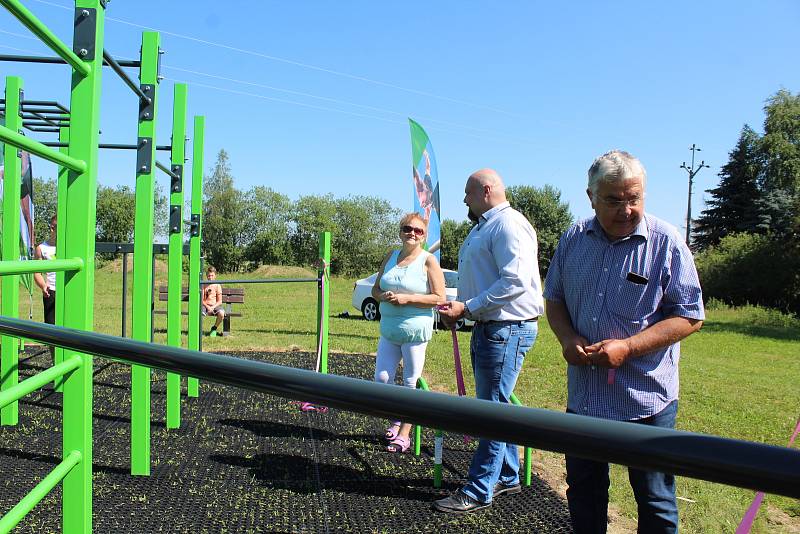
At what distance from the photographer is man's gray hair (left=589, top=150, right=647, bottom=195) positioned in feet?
7.12

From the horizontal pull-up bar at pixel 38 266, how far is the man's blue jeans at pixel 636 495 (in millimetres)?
1805

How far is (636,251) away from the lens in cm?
226

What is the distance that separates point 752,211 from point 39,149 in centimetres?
4076

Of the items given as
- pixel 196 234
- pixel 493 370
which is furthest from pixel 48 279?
pixel 493 370

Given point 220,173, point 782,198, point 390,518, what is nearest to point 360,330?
point 390,518

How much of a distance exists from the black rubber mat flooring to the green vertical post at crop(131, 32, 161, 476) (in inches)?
10.1

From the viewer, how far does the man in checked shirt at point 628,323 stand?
2.18 meters

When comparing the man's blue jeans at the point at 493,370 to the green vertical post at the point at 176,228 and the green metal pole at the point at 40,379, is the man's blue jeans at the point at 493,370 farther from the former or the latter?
the green vertical post at the point at 176,228

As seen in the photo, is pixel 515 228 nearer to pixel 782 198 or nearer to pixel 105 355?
pixel 105 355

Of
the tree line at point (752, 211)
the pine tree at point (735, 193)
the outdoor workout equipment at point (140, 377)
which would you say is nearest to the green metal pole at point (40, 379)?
the outdoor workout equipment at point (140, 377)

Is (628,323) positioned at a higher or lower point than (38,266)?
lower

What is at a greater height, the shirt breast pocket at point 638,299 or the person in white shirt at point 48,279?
the shirt breast pocket at point 638,299

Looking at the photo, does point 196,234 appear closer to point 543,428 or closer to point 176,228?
point 176,228

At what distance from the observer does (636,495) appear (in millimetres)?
2236
